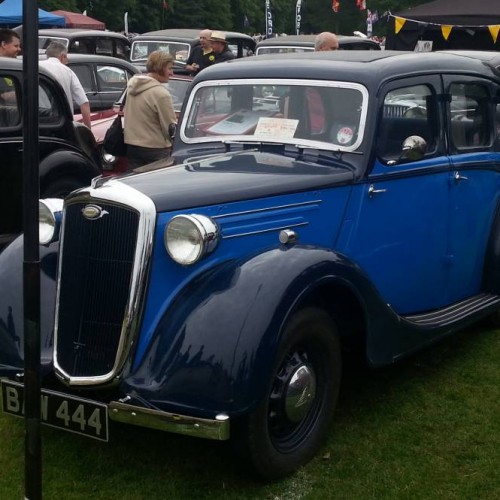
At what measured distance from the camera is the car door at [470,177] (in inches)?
187

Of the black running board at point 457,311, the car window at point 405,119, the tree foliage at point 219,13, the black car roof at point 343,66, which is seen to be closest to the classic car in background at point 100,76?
Answer: the black car roof at point 343,66

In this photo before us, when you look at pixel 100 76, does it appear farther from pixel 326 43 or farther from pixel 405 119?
pixel 405 119

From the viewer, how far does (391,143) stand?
435 cm

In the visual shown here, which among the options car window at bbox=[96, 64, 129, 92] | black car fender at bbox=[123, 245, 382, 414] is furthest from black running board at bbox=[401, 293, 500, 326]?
car window at bbox=[96, 64, 129, 92]

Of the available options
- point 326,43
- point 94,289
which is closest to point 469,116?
point 94,289

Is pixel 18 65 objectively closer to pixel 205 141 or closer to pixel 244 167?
pixel 205 141

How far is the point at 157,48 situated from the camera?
53.7 ft

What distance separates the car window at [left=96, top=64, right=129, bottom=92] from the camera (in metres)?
11.3

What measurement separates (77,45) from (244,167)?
11665 mm

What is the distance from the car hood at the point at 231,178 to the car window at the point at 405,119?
0.33 m

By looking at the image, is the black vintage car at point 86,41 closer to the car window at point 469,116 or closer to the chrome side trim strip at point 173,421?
the car window at point 469,116

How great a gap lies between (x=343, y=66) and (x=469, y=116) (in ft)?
3.47

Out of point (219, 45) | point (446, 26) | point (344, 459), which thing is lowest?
point (344, 459)

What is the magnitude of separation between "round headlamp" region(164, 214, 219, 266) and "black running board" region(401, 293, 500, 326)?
1.33m
